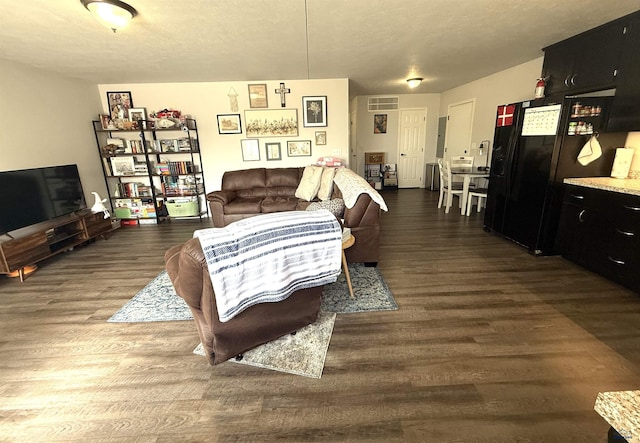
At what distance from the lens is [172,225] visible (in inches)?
196

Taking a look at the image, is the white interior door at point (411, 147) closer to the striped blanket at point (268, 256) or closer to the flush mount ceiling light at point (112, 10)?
the flush mount ceiling light at point (112, 10)

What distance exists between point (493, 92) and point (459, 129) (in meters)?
1.31

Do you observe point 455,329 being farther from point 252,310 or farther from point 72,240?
point 72,240

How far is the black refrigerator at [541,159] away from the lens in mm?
2896

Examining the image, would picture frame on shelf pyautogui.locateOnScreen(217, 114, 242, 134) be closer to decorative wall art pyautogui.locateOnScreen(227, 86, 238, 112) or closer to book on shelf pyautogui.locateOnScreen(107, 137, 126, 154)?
decorative wall art pyautogui.locateOnScreen(227, 86, 238, 112)

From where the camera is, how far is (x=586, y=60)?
310cm

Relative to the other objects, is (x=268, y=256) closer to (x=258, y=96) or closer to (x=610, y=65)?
(x=610, y=65)

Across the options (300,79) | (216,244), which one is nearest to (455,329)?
(216,244)

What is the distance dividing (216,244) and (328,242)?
64 cm

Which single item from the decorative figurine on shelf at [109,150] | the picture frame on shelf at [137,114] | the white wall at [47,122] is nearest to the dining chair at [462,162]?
the picture frame on shelf at [137,114]

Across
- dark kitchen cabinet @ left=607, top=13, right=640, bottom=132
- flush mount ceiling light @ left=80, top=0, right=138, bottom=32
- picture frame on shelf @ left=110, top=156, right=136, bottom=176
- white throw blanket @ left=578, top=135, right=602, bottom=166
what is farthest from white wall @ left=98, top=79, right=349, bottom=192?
dark kitchen cabinet @ left=607, top=13, right=640, bottom=132

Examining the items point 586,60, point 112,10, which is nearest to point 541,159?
→ point 586,60

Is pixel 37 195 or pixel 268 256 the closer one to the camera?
pixel 268 256

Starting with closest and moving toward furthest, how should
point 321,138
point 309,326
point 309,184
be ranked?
point 309,326 → point 309,184 → point 321,138
